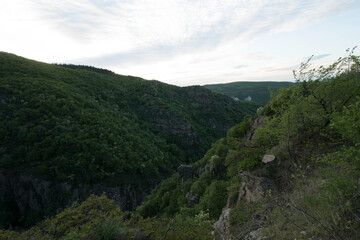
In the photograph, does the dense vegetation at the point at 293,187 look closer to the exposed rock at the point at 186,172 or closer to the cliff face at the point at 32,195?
the exposed rock at the point at 186,172

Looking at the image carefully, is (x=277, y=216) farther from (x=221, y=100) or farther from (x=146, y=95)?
(x=221, y=100)

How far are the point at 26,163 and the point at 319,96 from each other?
1438 inches

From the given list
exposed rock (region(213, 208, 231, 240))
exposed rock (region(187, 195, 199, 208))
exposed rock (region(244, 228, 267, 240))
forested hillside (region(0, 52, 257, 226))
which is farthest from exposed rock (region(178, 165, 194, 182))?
forested hillside (region(0, 52, 257, 226))

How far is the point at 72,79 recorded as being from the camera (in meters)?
55.6

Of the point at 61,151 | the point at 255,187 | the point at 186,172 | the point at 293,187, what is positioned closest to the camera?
the point at 293,187

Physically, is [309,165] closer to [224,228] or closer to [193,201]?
[224,228]

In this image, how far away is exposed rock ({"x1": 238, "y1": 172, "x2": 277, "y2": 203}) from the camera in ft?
21.9

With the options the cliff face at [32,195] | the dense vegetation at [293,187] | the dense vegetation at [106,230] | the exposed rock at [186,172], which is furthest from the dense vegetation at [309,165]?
the cliff face at [32,195]

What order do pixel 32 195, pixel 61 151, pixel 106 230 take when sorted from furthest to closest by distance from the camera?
pixel 61 151 → pixel 32 195 → pixel 106 230

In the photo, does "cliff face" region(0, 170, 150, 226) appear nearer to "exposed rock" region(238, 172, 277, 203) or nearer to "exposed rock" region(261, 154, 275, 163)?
"exposed rock" region(238, 172, 277, 203)

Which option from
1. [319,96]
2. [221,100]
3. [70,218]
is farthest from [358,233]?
[221,100]

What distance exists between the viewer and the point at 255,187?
23.1 feet

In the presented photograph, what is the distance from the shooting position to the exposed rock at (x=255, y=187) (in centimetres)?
666

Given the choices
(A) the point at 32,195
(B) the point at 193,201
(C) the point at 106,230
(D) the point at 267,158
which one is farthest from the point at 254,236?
(A) the point at 32,195
